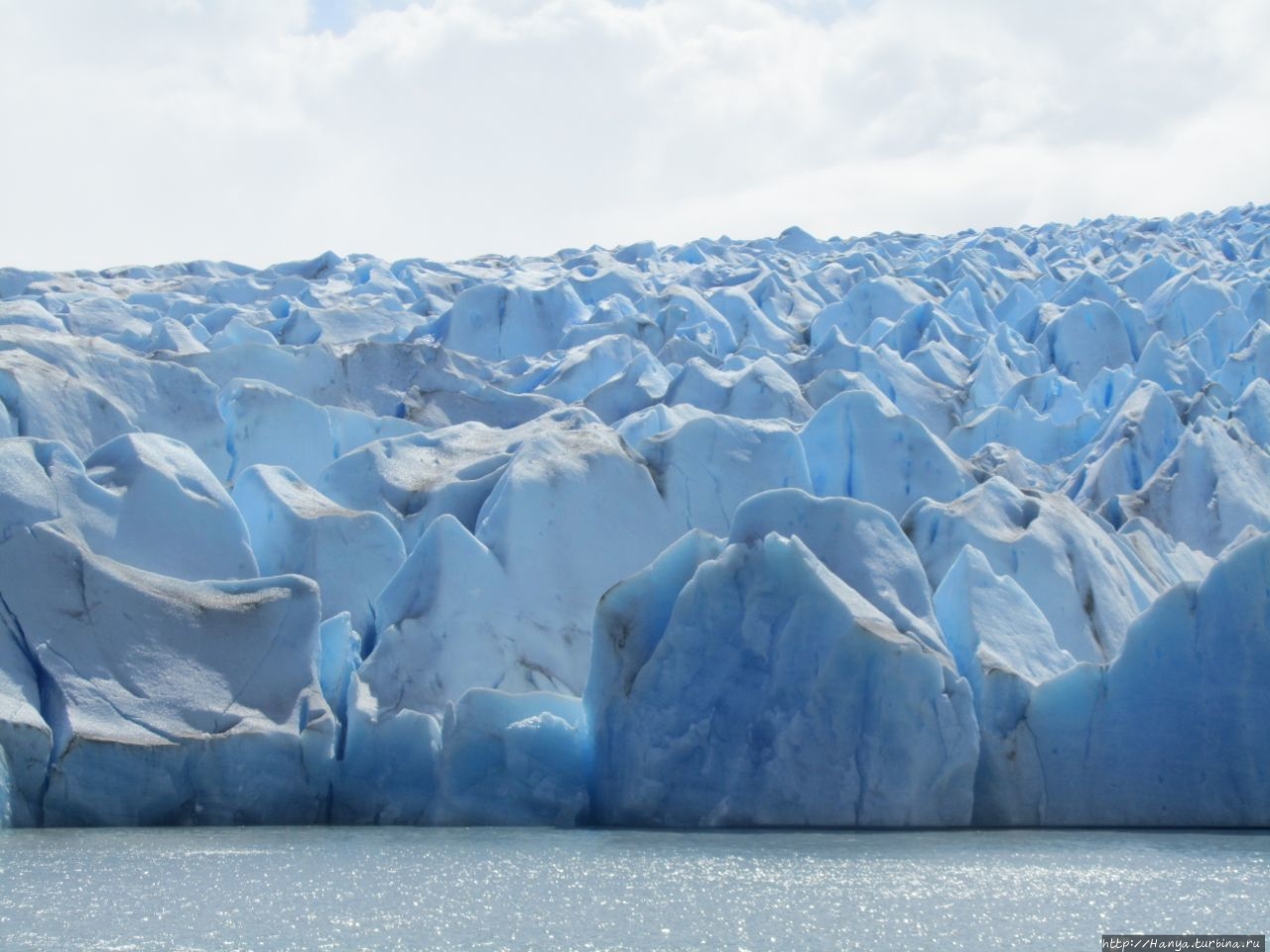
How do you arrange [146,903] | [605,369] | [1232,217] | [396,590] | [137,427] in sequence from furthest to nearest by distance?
[1232,217]
[605,369]
[137,427]
[396,590]
[146,903]

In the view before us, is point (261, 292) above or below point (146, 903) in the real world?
above

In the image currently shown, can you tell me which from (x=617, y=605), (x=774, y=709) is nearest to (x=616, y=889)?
(x=774, y=709)

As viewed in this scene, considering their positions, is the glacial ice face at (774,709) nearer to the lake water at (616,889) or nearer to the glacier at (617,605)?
the glacier at (617,605)

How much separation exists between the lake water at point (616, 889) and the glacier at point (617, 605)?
23cm

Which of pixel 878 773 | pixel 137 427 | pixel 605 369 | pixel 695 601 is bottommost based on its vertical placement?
pixel 878 773

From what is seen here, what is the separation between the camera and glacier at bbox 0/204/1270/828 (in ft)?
20.7

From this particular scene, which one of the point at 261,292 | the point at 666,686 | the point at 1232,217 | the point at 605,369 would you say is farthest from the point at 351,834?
the point at 1232,217

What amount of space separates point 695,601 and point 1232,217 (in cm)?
2363

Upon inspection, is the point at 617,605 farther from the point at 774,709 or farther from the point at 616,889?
the point at 616,889

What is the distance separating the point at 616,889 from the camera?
532 cm

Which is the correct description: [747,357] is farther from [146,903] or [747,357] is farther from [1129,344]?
[146,903]

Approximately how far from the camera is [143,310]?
16.7 metres

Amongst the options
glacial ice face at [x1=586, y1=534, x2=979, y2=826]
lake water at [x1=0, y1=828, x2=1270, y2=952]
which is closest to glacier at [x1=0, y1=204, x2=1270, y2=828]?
glacial ice face at [x1=586, y1=534, x2=979, y2=826]

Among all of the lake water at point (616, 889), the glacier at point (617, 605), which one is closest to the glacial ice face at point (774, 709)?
the glacier at point (617, 605)
